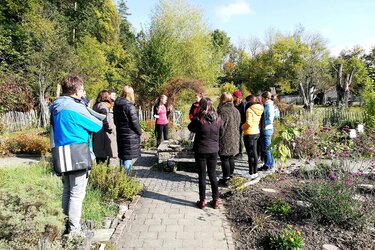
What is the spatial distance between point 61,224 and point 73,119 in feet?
3.55

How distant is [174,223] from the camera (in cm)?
434

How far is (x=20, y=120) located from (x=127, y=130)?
45.4 ft

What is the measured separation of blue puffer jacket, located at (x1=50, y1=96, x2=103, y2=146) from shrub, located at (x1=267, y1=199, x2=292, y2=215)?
9.62 ft

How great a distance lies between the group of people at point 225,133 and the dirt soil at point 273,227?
514mm

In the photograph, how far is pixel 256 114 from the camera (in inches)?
242

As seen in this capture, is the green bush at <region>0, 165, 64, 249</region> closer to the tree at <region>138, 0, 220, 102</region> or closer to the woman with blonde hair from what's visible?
the woman with blonde hair

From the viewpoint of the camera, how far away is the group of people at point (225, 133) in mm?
4758

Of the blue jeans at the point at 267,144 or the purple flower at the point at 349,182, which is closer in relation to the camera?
the purple flower at the point at 349,182

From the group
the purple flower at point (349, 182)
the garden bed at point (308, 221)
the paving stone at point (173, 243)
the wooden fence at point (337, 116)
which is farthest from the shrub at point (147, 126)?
the purple flower at point (349, 182)

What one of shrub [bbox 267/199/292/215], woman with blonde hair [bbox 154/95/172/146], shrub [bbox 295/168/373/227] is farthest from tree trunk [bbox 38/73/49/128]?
shrub [bbox 295/168/373/227]

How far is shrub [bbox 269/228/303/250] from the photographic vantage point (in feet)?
11.5

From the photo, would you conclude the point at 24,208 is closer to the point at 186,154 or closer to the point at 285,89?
the point at 186,154

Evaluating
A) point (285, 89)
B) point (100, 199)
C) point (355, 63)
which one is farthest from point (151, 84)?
point (355, 63)

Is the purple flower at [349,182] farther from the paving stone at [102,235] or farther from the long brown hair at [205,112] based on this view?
the paving stone at [102,235]
